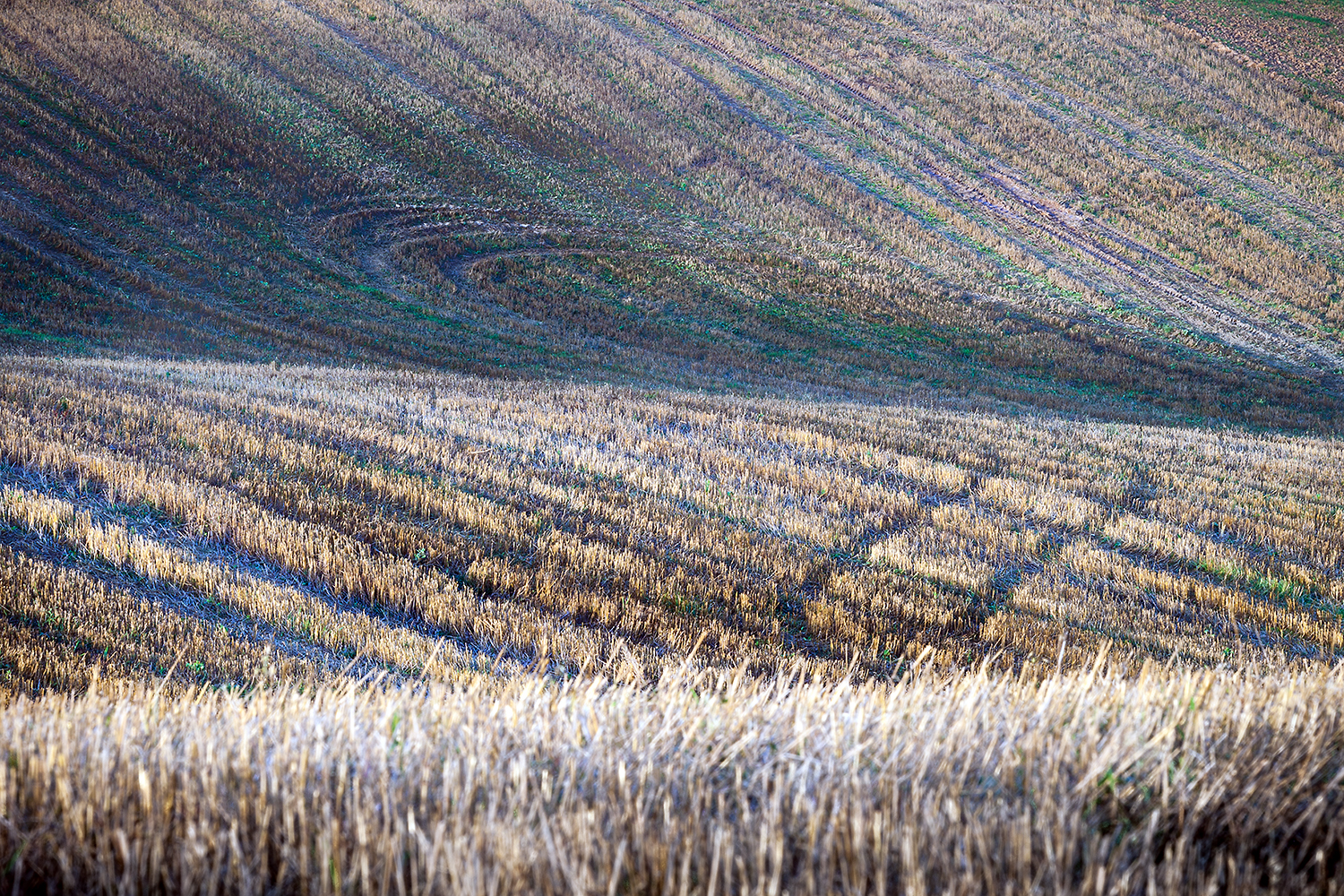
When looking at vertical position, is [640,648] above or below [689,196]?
below

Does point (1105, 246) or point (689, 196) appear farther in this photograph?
point (689, 196)

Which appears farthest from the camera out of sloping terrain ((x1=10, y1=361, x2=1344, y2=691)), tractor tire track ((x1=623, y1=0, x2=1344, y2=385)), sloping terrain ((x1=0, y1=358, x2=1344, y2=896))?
tractor tire track ((x1=623, y1=0, x2=1344, y2=385))

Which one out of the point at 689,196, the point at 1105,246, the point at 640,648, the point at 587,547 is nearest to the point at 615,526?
the point at 587,547

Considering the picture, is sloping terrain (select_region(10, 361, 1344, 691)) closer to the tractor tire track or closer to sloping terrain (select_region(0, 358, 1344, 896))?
sloping terrain (select_region(0, 358, 1344, 896))

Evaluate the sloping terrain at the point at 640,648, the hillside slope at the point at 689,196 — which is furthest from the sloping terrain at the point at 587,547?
the hillside slope at the point at 689,196

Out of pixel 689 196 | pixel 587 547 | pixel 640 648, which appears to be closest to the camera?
pixel 640 648

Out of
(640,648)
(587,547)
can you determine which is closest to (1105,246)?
(587,547)

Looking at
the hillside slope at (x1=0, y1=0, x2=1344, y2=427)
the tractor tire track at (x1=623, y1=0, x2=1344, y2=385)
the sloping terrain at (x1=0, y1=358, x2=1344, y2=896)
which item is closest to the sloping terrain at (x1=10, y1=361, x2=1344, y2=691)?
the sloping terrain at (x1=0, y1=358, x2=1344, y2=896)

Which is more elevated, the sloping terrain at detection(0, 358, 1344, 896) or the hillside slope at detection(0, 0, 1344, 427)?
the hillside slope at detection(0, 0, 1344, 427)

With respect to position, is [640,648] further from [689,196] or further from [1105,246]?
[1105,246]

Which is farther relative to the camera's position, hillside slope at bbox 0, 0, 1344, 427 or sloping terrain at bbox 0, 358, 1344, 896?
hillside slope at bbox 0, 0, 1344, 427

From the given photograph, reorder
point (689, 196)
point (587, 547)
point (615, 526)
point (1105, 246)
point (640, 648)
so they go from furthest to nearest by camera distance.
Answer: point (689, 196) → point (1105, 246) → point (615, 526) → point (587, 547) → point (640, 648)
